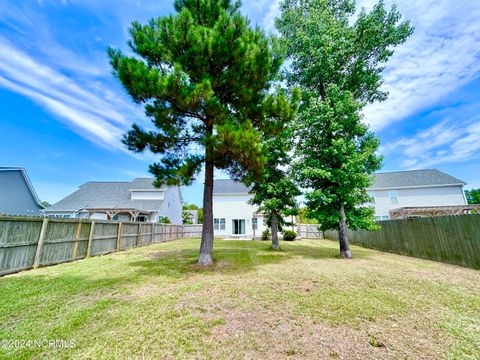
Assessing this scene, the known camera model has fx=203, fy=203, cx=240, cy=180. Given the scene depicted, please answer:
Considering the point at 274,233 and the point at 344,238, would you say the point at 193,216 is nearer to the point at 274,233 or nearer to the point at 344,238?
the point at 274,233

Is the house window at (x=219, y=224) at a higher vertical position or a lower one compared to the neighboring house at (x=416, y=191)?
lower

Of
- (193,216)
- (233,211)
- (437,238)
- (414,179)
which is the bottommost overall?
(437,238)

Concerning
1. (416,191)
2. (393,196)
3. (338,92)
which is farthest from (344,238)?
(416,191)

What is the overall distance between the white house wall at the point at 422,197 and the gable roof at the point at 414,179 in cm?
57

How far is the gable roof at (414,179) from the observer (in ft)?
72.2

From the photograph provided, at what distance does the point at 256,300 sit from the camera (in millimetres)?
4137

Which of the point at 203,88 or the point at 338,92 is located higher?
the point at 338,92

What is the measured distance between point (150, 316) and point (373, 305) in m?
4.10

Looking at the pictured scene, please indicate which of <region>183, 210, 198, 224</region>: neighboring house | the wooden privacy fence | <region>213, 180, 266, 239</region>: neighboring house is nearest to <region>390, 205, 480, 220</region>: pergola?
<region>213, 180, 266, 239</region>: neighboring house

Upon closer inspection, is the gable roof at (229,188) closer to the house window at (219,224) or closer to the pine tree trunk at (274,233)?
the house window at (219,224)

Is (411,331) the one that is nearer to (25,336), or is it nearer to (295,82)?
(25,336)

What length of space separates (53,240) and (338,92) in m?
13.7

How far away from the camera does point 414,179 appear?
2347cm

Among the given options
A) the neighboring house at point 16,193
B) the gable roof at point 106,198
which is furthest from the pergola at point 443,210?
the neighboring house at point 16,193
